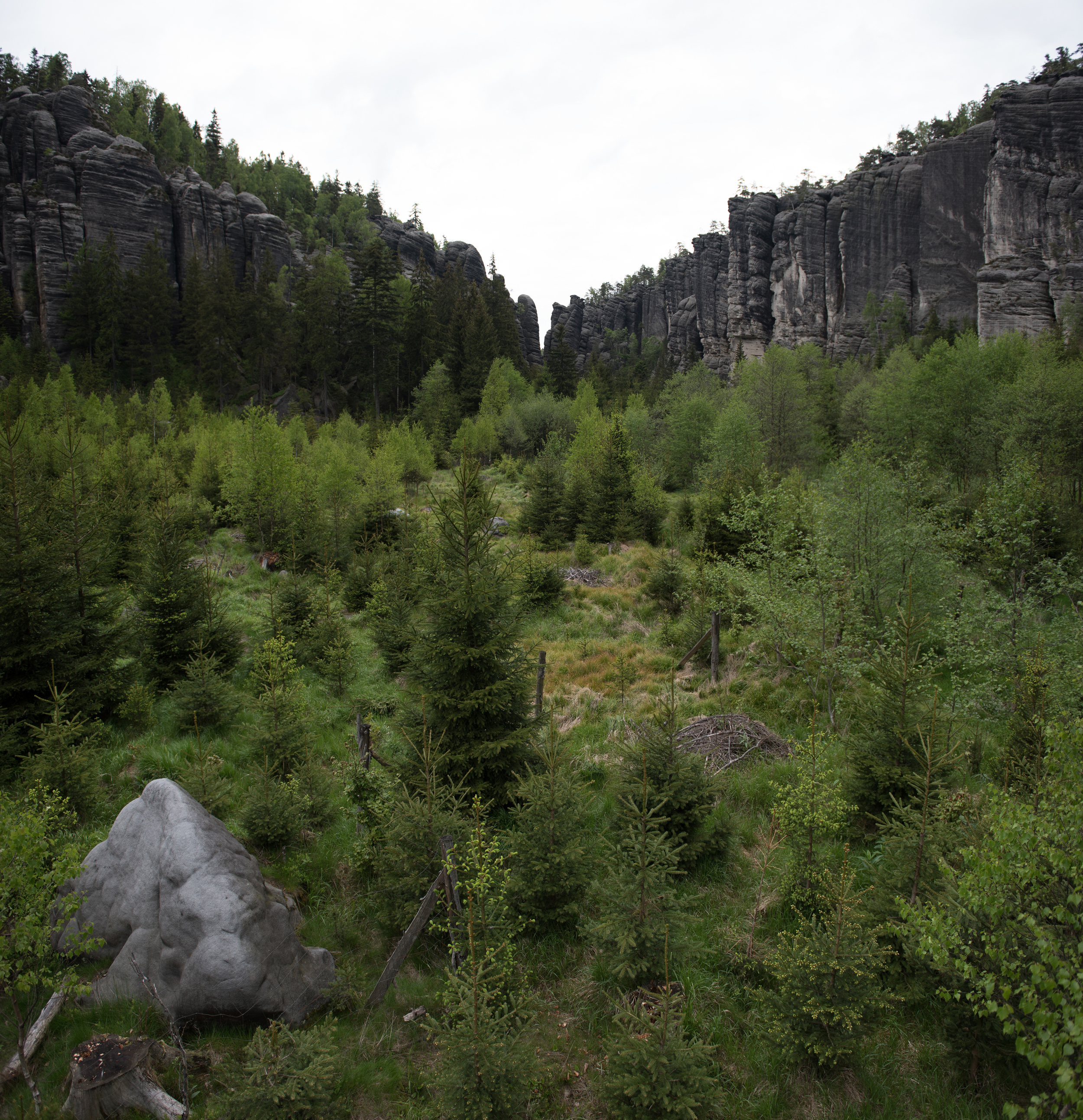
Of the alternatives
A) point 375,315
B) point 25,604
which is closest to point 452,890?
point 25,604

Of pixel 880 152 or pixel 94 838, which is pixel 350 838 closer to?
pixel 94 838

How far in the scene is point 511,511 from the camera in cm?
3234

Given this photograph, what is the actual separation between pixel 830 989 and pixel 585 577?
18414 millimetres

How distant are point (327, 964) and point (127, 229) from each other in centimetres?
8471

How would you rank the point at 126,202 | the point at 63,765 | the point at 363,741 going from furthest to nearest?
the point at 126,202 < the point at 363,741 < the point at 63,765

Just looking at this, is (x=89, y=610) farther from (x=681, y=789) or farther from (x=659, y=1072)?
(x=659, y=1072)

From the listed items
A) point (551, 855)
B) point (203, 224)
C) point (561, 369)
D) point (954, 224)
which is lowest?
point (551, 855)

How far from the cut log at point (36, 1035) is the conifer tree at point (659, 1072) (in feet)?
16.9

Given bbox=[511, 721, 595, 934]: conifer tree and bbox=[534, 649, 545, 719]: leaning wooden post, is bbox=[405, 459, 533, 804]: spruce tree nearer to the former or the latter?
bbox=[511, 721, 595, 934]: conifer tree

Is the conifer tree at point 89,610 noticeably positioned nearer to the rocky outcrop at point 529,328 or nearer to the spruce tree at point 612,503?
the spruce tree at point 612,503

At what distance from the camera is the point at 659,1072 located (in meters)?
4.88

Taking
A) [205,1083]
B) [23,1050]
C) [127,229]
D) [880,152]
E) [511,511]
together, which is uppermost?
[880,152]

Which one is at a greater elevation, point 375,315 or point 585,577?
point 375,315

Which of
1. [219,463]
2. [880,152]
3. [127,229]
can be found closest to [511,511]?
[219,463]
